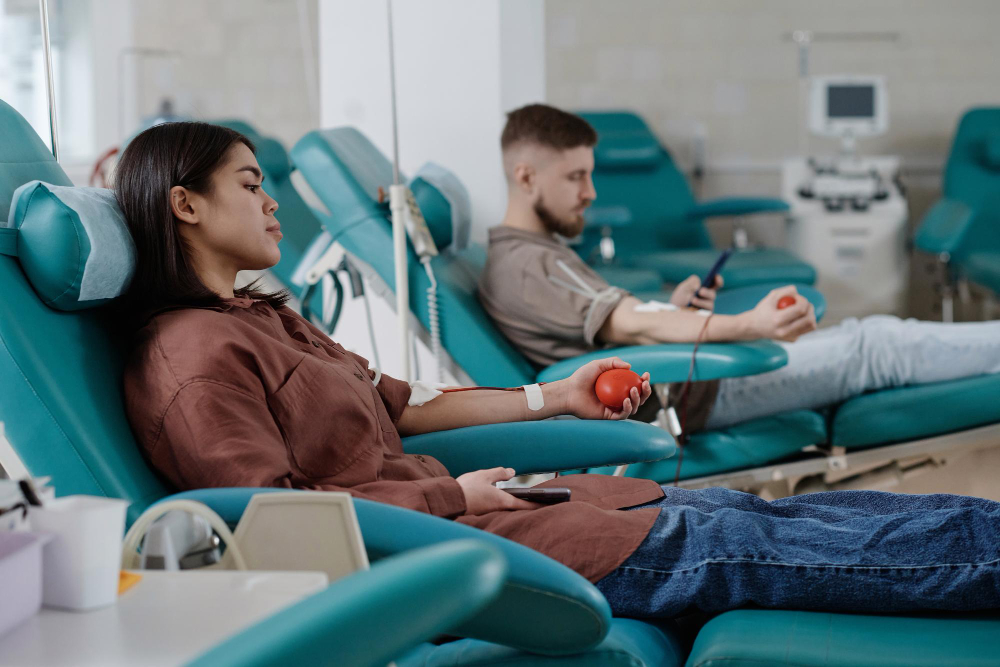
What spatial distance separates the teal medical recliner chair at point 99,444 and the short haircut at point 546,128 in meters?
1.17

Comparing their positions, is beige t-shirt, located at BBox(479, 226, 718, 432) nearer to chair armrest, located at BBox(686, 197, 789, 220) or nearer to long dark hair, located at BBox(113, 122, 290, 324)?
long dark hair, located at BBox(113, 122, 290, 324)

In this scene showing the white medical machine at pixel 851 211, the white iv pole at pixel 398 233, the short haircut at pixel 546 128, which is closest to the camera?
the white iv pole at pixel 398 233

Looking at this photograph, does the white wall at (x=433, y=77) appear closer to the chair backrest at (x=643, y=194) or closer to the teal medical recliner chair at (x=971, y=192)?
the chair backrest at (x=643, y=194)

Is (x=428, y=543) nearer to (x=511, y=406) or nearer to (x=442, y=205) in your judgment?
(x=511, y=406)

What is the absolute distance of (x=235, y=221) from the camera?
1.29m

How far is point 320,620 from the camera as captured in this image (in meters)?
0.59

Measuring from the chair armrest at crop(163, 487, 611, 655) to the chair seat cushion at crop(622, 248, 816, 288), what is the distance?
10.00 feet

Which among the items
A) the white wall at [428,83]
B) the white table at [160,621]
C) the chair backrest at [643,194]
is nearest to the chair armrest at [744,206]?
the chair backrest at [643,194]

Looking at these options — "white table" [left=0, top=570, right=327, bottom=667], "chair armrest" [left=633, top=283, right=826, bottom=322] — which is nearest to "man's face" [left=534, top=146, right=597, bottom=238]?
"chair armrest" [left=633, top=283, right=826, bottom=322]

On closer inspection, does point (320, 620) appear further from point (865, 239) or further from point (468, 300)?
point (865, 239)

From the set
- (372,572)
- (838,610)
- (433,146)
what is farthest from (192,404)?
(433,146)

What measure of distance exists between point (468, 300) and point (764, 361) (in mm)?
641

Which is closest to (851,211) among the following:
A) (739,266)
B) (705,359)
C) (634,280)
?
(739,266)

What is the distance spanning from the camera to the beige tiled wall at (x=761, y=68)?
201 inches
